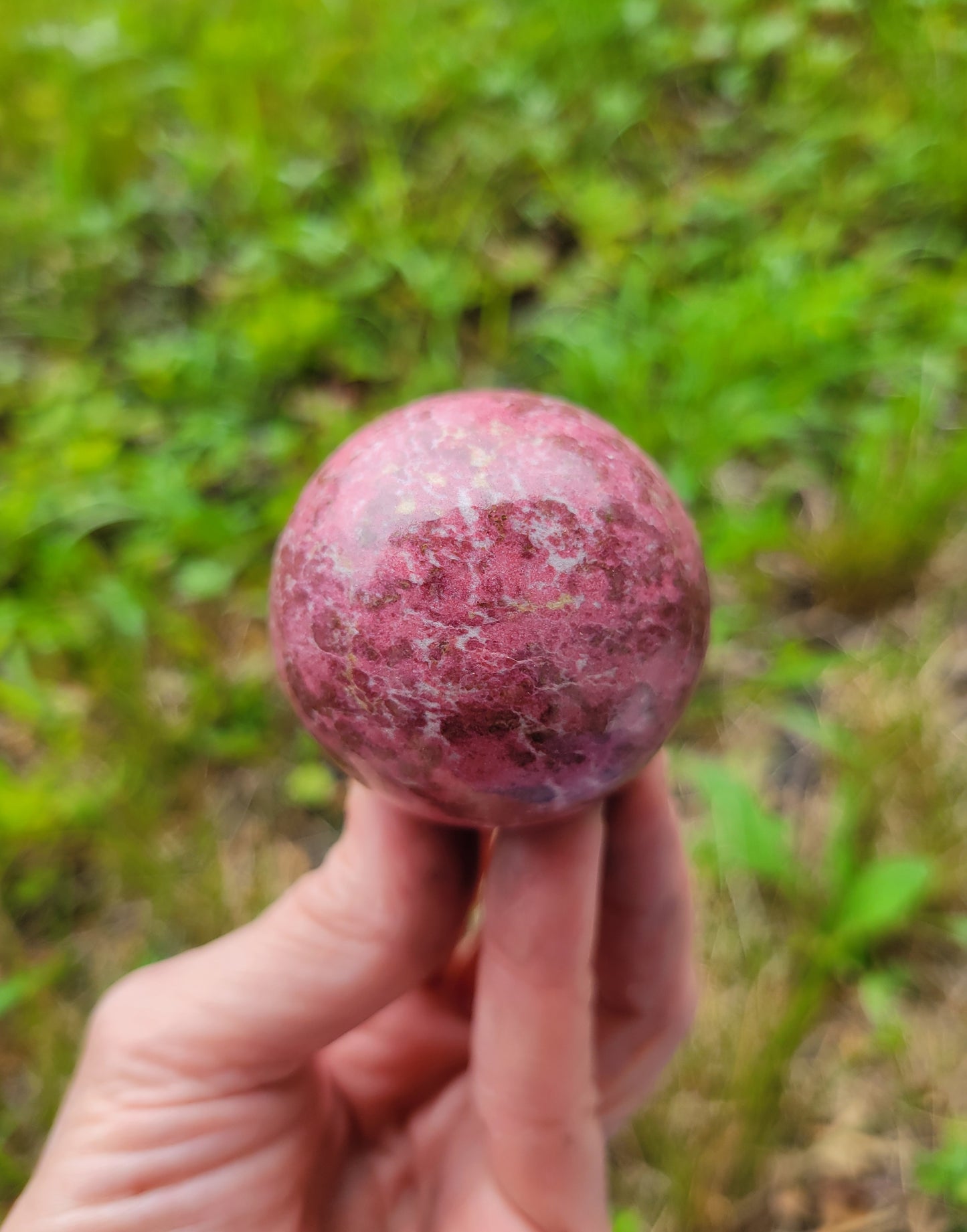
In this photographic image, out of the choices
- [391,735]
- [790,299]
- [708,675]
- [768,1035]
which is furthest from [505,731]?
[790,299]

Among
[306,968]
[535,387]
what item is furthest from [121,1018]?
[535,387]

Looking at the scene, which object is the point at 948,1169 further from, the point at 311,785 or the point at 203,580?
the point at 203,580

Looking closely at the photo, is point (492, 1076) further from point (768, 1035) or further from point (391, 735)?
point (768, 1035)

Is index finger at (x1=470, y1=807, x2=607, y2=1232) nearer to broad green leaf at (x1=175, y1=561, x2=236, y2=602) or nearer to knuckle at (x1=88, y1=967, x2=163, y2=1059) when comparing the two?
knuckle at (x1=88, y1=967, x2=163, y2=1059)

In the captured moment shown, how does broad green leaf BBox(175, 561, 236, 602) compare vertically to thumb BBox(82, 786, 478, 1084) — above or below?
below

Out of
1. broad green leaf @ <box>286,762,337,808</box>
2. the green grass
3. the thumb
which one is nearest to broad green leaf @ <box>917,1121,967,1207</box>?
the green grass

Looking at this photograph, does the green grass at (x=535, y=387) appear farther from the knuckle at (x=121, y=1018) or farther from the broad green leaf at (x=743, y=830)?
the knuckle at (x=121, y=1018)
